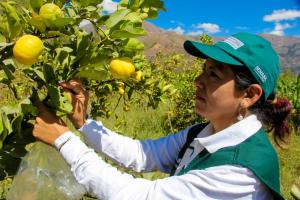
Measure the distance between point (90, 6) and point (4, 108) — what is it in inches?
14.4

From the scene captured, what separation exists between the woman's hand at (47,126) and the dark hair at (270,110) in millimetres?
663

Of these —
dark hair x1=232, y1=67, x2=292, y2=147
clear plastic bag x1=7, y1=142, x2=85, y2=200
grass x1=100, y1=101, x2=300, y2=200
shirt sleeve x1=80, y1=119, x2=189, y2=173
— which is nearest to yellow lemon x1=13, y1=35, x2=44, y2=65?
clear plastic bag x1=7, y1=142, x2=85, y2=200

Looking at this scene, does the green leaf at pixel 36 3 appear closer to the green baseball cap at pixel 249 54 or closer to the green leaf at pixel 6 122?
the green leaf at pixel 6 122

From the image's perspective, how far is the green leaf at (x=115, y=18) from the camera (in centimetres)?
127

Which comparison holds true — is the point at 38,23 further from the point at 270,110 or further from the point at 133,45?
the point at 270,110

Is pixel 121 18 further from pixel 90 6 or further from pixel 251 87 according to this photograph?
pixel 251 87

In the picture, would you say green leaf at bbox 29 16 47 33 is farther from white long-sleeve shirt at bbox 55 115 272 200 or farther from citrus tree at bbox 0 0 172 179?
white long-sleeve shirt at bbox 55 115 272 200

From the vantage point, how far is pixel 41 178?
1546mm

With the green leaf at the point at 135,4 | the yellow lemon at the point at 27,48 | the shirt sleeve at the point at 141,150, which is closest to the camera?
the yellow lemon at the point at 27,48

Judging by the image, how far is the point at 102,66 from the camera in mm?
1317

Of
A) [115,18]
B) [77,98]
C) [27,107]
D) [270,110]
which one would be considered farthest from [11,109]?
[270,110]

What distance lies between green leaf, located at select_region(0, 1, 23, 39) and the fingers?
246 millimetres

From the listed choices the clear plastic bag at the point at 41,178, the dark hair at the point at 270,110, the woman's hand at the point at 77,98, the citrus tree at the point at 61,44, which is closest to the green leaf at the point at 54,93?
the citrus tree at the point at 61,44

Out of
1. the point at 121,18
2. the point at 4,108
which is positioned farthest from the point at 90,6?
the point at 4,108
